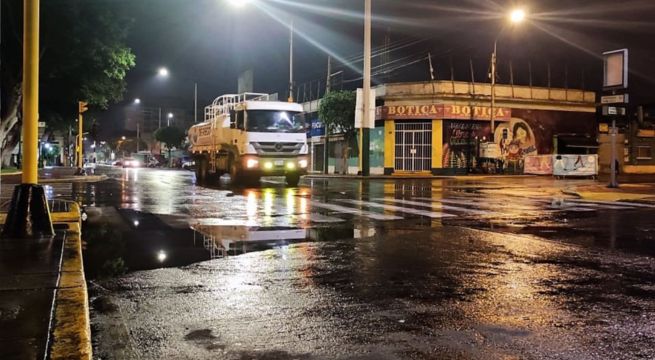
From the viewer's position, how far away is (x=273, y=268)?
7.48 m

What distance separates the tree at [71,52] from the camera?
21719 mm

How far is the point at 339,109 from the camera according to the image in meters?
41.1

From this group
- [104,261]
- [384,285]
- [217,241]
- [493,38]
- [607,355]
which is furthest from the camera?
[493,38]

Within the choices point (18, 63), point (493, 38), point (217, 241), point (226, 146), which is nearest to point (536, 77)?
point (493, 38)

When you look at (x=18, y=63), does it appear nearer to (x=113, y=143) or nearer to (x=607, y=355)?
(x=607, y=355)

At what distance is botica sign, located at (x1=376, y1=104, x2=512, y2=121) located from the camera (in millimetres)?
40188

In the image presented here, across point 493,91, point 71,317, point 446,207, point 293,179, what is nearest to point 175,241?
point 71,317

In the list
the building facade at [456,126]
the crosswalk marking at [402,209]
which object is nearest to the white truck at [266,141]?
the crosswalk marking at [402,209]

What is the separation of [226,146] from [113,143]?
117660 mm

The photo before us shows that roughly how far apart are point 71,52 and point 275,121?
27.6ft

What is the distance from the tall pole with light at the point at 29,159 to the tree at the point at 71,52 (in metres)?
13.8

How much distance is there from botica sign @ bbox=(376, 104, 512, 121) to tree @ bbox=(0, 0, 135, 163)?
55.7 ft

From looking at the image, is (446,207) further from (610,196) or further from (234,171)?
(234,171)

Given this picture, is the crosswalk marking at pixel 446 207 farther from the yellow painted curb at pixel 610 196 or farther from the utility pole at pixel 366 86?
the utility pole at pixel 366 86
